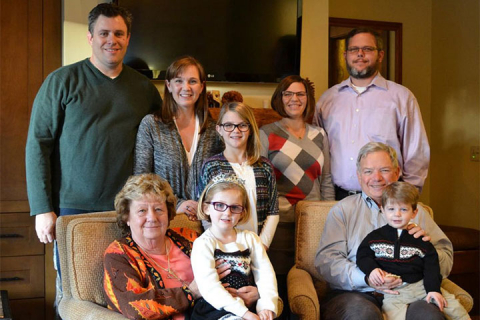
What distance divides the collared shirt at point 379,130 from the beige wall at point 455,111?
7.00 ft

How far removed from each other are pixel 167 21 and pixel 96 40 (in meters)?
1.25

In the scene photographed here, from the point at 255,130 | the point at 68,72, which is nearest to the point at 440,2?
the point at 255,130

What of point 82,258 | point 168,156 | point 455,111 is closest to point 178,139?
point 168,156

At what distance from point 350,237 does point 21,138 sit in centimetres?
231

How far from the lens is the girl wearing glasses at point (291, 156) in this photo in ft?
9.46

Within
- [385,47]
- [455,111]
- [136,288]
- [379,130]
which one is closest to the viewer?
[136,288]

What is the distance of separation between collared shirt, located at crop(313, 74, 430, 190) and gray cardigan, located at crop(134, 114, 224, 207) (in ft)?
2.82

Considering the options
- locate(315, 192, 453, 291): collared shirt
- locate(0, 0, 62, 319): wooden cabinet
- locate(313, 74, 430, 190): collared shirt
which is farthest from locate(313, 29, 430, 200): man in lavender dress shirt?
locate(0, 0, 62, 319): wooden cabinet

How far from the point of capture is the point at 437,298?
7.30 feet

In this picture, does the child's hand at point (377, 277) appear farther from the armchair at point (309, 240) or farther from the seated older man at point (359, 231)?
the armchair at point (309, 240)

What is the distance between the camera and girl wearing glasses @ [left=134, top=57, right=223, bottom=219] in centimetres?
264

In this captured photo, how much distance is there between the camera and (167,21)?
3.81 m

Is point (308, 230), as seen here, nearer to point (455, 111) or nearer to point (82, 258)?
point (82, 258)

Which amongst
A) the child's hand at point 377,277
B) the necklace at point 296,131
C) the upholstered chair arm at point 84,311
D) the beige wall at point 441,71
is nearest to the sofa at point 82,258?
the upholstered chair arm at point 84,311
